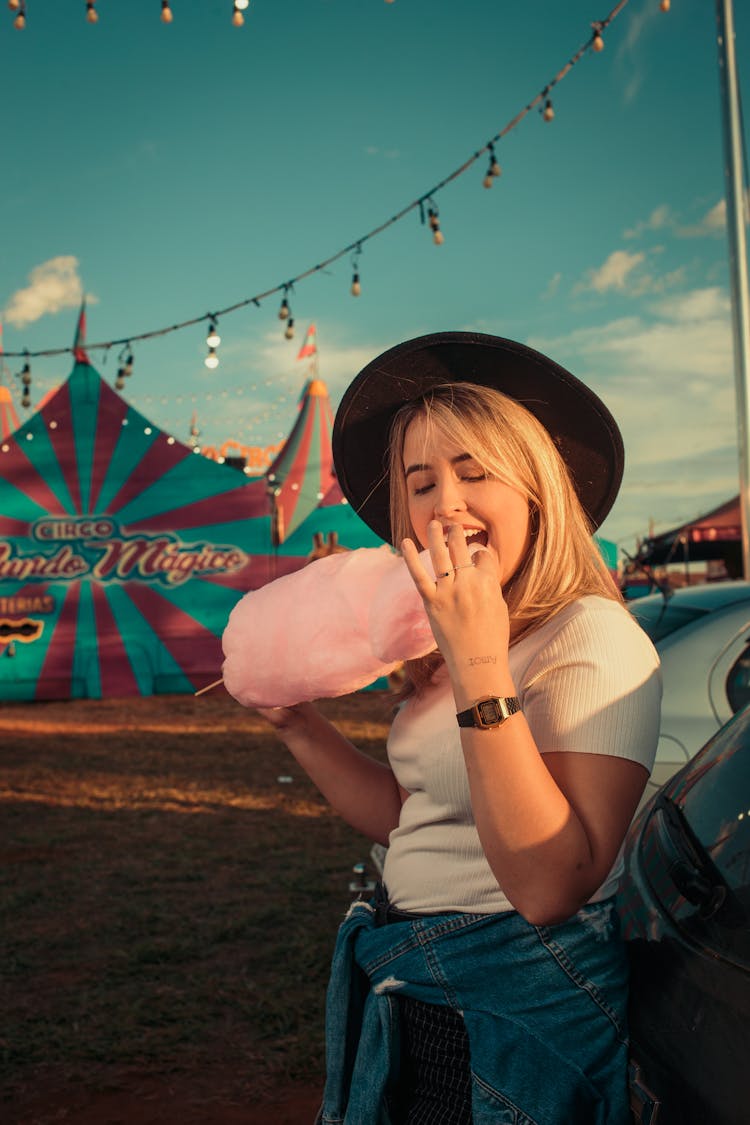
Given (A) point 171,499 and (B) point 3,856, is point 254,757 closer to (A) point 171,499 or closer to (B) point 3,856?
(B) point 3,856

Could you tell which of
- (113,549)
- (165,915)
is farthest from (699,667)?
(113,549)

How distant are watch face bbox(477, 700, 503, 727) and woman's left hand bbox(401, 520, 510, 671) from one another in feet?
0.18

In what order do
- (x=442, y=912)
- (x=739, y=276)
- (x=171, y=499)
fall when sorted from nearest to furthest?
(x=442, y=912)
(x=739, y=276)
(x=171, y=499)

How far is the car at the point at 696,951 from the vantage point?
1.21 metres

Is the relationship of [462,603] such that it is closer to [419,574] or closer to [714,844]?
[419,574]

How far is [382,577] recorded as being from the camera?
162cm

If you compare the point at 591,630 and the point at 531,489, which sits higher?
the point at 531,489

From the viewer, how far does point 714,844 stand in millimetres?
1478

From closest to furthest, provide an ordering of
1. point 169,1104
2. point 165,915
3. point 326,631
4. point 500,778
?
point 500,778
point 326,631
point 169,1104
point 165,915

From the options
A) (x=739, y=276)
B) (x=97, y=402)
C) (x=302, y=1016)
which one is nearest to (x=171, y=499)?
(x=97, y=402)

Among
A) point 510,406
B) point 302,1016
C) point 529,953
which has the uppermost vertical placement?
point 510,406

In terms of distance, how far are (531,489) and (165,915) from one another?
16.2 feet

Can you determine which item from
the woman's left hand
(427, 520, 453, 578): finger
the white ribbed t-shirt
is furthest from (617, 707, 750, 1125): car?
(427, 520, 453, 578): finger

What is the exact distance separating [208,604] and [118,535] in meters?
1.73
